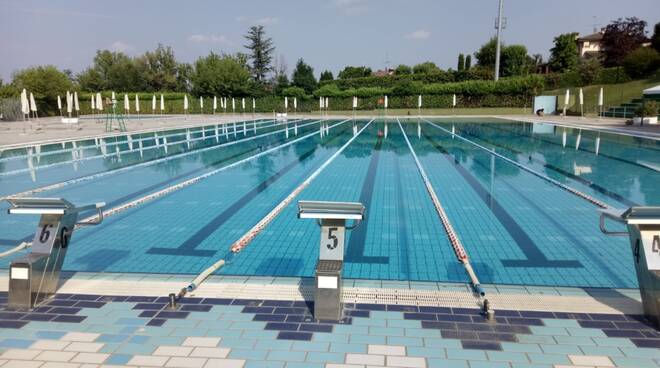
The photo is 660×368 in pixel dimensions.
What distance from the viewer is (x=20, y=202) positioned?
3.08 meters

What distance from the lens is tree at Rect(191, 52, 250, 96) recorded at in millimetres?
40938

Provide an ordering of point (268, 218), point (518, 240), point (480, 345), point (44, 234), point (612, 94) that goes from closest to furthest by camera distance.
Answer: point (480, 345), point (44, 234), point (518, 240), point (268, 218), point (612, 94)

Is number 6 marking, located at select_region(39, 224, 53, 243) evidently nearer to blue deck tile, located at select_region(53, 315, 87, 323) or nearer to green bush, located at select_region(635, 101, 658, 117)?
blue deck tile, located at select_region(53, 315, 87, 323)

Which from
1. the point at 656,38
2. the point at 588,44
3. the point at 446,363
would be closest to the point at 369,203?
the point at 446,363

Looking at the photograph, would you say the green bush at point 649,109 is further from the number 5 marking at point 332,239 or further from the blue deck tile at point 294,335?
the blue deck tile at point 294,335

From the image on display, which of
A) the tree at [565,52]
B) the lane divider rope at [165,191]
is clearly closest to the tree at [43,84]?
the lane divider rope at [165,191]

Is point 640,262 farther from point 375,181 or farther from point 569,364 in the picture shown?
point 375,181

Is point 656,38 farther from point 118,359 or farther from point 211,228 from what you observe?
point 118,359

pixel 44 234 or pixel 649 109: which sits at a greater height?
pixel 649 109

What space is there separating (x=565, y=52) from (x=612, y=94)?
18482 mm

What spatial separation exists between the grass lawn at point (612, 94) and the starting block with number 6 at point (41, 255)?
95.2 ft

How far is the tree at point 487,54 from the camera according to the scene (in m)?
51.5

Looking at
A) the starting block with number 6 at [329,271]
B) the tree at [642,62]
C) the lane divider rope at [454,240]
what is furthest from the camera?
the tree at [642,62]

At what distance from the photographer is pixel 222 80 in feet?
134
